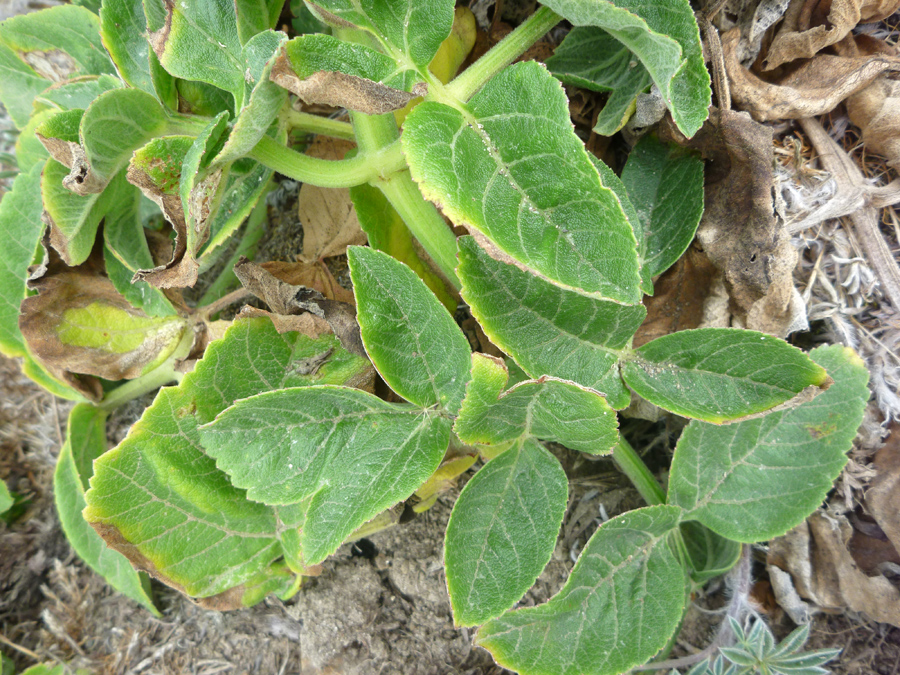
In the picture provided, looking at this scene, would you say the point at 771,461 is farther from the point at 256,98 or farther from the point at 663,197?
the point at 256,98

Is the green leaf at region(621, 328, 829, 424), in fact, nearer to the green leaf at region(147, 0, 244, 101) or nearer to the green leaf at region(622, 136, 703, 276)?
the green leaf at region(622, 136, 703, 276)

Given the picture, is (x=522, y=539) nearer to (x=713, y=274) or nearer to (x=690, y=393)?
(x=690, y=393)

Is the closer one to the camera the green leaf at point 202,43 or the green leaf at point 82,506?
the green leaf at point 202,43

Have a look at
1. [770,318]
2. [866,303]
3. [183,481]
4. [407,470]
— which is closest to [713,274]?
[770,318]

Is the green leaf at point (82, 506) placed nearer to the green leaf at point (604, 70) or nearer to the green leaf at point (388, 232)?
the green leaf at point (388, 232)

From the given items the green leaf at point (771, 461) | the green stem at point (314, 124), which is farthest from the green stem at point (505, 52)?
the green leaf at point (771, 461)

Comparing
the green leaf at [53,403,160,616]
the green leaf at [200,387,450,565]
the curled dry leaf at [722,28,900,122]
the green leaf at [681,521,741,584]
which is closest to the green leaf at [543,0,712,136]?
the curled dry leaf at [722,28,900,122]

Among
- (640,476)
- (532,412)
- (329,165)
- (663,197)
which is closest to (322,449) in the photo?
(532,412)
